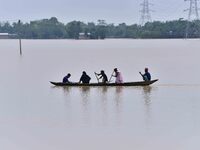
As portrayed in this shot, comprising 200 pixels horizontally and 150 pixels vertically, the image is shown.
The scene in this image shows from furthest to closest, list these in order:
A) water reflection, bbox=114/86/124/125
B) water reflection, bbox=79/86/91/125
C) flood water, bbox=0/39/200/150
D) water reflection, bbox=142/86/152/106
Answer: water reflection, bbox=142/86/152/106, water reflection, bbox=79/86/91/125, water reflection, bbox=114/86/124/125, flood water, bbox=0/39/200/150

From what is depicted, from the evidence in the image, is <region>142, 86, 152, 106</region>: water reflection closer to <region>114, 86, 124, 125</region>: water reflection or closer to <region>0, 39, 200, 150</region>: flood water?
<region>0, 39, 200, 150</region>: flood water

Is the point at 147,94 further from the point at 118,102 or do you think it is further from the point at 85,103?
the point at 85,103

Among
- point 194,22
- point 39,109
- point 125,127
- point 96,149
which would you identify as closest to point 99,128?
point 125,127

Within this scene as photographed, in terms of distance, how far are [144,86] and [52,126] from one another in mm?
13442

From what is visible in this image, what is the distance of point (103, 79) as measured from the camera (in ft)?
117

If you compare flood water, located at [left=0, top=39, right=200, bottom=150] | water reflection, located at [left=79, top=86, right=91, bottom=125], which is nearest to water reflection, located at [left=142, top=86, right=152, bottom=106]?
flood water, located at [left=0, top=39, right=200, bottom=150]

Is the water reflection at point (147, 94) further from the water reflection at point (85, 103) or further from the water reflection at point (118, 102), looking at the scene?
the water reflection at point (85, 103)

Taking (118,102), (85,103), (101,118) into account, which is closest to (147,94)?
(118,102)

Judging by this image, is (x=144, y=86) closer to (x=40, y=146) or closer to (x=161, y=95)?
(x=161, y=95)

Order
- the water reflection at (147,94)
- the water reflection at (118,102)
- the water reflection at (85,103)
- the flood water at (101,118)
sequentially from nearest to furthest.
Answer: the flood water at (101,118) → the water reflection at (118,102) → the water reflection at (85,103) → the water reflection at (147,94)

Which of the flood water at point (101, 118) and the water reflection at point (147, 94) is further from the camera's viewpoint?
the water reflection at point (147, 94)

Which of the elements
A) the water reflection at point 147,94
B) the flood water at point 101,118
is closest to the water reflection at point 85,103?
the flood water at point 101,118

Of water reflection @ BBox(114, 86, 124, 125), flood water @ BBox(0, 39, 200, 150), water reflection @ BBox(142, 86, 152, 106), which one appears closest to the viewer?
flood water @ BBox(0, 39, 200, 150)

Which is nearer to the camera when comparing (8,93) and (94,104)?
(94,104)
